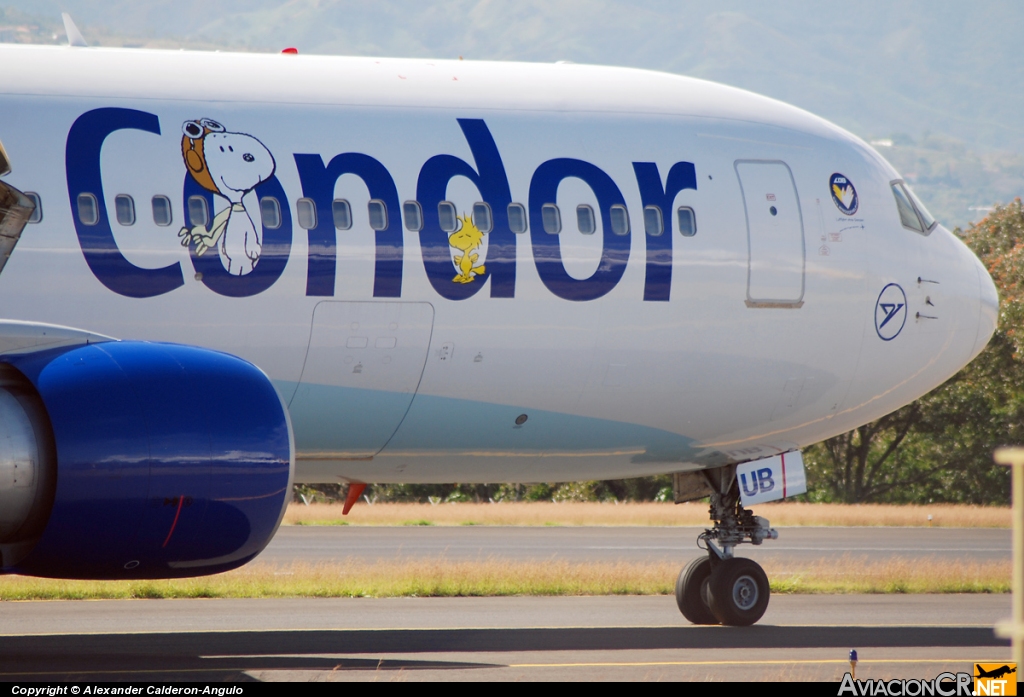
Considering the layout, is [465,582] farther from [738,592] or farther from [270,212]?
[270,212]

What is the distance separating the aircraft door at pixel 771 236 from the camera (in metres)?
13.4

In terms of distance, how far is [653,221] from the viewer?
13.0 meters

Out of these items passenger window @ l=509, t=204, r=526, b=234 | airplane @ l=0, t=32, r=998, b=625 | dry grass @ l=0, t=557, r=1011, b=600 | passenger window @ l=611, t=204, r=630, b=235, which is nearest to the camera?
airplane @ l=0, t=32, r=998, b=625

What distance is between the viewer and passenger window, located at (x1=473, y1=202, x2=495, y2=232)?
40.5ft

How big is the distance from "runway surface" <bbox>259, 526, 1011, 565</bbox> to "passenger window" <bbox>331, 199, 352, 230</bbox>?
13546mm

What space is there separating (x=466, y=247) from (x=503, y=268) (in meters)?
0.39

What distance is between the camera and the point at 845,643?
13781 mm

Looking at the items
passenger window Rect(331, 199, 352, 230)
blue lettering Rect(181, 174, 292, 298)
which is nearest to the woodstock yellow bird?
passenger window Rect(331, 199, 352, 230)

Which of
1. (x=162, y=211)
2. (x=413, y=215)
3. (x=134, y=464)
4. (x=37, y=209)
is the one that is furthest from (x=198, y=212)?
(x=134, y=464)

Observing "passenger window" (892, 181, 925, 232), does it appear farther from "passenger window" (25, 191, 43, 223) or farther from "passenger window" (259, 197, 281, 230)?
"passenger window" (25, 191, 43, 223)

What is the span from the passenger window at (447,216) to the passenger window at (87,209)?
2.93 meters

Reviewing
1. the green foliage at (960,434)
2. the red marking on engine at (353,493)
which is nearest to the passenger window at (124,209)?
the red marking on engine at (353,493)

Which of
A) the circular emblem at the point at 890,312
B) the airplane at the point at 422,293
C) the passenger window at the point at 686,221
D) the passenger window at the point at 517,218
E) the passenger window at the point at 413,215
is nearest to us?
the airplane at the point at 422,293

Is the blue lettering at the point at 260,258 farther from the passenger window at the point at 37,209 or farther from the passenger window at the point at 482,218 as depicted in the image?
the passenger window at the point at 482,218
